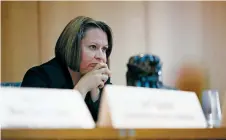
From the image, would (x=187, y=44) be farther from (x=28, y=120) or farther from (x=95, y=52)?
(x=28, y=120)

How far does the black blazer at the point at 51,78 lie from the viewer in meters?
1.28

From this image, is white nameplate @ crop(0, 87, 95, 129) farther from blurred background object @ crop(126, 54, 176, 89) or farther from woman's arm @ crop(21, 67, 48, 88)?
blurred background object @ crop(126, 54, 176, 89)

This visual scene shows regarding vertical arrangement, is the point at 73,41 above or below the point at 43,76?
above

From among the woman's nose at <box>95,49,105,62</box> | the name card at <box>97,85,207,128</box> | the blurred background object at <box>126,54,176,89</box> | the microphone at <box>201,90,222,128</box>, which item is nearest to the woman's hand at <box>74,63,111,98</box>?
the woman's nose at <box>95,49,105,62</box>

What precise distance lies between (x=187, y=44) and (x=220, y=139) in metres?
2.58

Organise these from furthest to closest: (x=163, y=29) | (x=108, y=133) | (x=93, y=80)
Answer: (x=163, y=29)
(x=93, y=80)
(x=108, y=133)

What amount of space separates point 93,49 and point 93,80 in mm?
285

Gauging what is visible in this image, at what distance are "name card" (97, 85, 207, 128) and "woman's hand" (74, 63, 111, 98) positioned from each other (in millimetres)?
495

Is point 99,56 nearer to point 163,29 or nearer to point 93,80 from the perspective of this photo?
point 93,80

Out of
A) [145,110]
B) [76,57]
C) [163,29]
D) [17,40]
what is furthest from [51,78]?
[163,29]

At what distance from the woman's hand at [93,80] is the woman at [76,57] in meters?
0.02

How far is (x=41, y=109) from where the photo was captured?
1.86ft

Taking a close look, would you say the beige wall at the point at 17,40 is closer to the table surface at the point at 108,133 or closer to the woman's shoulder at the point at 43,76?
the woman's shoulder at the point at 43,76

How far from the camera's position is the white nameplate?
548 millimetres
